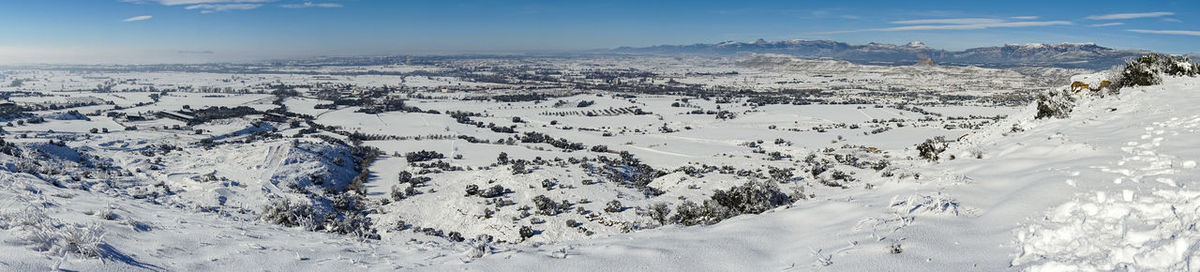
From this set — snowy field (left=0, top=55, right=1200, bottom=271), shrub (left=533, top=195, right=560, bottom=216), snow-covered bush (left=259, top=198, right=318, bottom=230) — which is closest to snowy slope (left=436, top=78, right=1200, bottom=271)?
snowy field (left=0, top=55, right=1200, bottom=271)

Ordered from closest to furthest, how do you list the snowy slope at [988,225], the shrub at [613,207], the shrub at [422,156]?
1. the snowy slope at [988,225]
2. the shrub at [613,207]
3. the shrub at [422,156]

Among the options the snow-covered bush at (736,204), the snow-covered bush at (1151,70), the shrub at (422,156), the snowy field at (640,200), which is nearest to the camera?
the snowy field at (640,200)

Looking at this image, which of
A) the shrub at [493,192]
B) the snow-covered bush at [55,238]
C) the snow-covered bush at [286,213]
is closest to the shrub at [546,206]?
the shrub at [493,192]

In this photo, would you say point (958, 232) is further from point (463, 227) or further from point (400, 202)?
point (400, 202)

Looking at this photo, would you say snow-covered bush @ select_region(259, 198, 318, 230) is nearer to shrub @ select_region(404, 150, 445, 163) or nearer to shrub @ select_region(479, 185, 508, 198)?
shrub @ select_region(479, 185, 508, 198)

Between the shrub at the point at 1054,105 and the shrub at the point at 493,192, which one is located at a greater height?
the shrub at the point at 1054,105

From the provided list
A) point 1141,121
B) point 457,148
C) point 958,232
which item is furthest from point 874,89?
point 958,232

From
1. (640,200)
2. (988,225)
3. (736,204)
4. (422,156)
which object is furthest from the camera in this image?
(422,156)

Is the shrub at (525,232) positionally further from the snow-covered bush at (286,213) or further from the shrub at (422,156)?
the shrub at (422,156)

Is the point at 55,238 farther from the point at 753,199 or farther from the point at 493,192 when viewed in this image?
the point at 493,192

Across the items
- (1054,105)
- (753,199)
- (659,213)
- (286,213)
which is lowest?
(659,213)

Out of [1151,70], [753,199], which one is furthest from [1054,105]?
[753,199]
